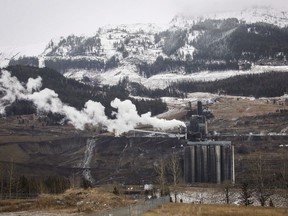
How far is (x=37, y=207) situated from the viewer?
323ft

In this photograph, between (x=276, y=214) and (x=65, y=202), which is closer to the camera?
(x=276, y=214)

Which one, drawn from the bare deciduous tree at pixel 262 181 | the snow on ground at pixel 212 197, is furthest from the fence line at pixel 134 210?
the snow on ground at pixel 212 197

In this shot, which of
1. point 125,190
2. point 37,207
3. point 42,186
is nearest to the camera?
point 37,207

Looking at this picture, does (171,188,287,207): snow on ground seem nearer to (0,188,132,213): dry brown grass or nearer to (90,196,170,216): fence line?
(0,188,132,213): dry brown grass

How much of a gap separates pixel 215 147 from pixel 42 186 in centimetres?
6662

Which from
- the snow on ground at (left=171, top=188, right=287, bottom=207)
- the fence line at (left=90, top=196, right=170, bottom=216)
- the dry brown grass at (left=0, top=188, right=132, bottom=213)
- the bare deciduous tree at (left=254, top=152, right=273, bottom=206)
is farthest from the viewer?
the snow on ground at (left=171, top=188, right=287, bottom=207)

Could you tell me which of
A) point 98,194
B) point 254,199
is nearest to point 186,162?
point 254,199

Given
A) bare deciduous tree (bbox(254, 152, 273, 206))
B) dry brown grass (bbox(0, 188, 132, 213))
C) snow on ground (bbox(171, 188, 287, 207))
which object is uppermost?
dry brown grass (bbox(0, 188, 132, 213))

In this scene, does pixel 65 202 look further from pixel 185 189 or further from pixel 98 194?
pixel 185 189

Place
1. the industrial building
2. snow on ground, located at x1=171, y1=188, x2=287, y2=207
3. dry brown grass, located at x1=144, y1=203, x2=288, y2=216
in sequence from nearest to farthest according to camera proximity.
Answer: dry brown grass, located at x1=144, y1=203, x2=288, y2=216 < snow on ground, located at x1=171, y1=188, x2=287, y2=207 < the industrial building

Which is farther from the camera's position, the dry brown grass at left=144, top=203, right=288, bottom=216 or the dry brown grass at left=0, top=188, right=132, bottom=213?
the dry brown grass at left=0, top=188, right=132, bottom=213

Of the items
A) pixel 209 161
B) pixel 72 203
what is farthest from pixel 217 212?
pixel 209 161

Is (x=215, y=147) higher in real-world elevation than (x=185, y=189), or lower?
higher

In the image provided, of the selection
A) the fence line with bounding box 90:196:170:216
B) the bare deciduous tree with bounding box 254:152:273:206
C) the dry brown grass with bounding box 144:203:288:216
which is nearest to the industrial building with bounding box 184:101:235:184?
the bare deciduous tree with bounding box 254:152:273:206
